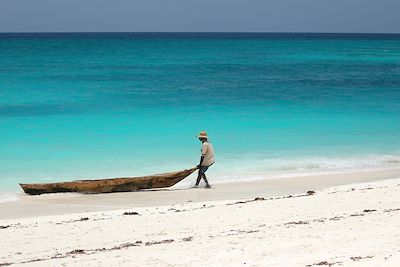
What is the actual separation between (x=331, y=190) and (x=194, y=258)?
238 inches

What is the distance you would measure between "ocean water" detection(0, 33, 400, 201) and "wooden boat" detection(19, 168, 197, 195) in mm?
846

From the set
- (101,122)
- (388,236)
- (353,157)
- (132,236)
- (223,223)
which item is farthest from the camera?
(101,122)

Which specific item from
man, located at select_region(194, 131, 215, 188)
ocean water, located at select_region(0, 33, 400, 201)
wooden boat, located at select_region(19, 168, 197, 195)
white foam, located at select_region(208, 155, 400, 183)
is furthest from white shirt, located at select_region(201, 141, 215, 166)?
ocean water, located at select_region(0, 33, 400, 201)

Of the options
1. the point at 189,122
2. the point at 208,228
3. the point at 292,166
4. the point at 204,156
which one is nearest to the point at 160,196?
the point at 204,156

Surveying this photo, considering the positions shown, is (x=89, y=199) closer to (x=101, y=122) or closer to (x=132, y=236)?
(x=132, y=236)

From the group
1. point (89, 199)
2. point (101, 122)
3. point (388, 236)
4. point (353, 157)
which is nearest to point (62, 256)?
point (388, 236)

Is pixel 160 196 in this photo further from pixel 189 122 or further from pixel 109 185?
pixel 189 122

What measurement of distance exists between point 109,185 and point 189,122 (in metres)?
12.3

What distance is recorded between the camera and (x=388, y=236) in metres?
8.66

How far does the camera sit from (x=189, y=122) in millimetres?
25984

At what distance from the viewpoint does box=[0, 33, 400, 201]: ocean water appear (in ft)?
58.1

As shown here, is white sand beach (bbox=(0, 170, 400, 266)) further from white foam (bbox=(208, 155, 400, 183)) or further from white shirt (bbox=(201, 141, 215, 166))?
white foam (bbox=(208, 155, 400, 183))

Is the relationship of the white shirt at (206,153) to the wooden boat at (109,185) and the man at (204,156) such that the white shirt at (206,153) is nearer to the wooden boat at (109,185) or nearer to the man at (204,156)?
the man at (204,156)

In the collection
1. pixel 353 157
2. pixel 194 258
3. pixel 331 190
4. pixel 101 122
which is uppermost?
pixel 101 122
